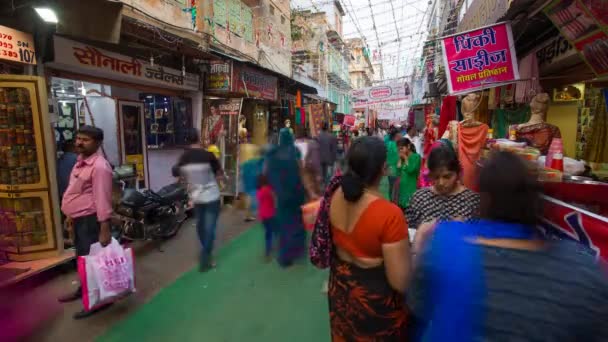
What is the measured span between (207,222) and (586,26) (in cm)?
417

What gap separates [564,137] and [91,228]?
21.3 feet

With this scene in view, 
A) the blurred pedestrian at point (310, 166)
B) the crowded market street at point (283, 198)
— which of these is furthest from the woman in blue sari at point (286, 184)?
the blurred pedestrian at point (310, 166)

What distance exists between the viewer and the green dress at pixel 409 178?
452cm

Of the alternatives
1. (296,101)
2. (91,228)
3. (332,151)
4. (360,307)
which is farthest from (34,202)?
(296,101)

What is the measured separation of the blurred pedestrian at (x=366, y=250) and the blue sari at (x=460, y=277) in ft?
1.38

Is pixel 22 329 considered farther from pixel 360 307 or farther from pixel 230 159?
pixel 230 159

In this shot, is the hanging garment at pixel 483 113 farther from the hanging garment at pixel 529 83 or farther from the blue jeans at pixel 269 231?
the blue jeans at pixel 269 231

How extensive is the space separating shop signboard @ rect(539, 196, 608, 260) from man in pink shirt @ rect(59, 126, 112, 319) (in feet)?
11.0

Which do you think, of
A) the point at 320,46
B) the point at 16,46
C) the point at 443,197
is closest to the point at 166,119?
the point at 16,46

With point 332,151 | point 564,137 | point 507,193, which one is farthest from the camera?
point 332,151

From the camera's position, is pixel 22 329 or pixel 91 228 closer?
pixel 22 329

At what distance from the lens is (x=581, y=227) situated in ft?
5.74

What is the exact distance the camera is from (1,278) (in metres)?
1.16

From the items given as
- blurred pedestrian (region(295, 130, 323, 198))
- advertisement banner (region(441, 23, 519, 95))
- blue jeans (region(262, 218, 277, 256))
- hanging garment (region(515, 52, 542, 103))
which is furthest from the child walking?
hanging garment (region(515, 52, 542, 103))
